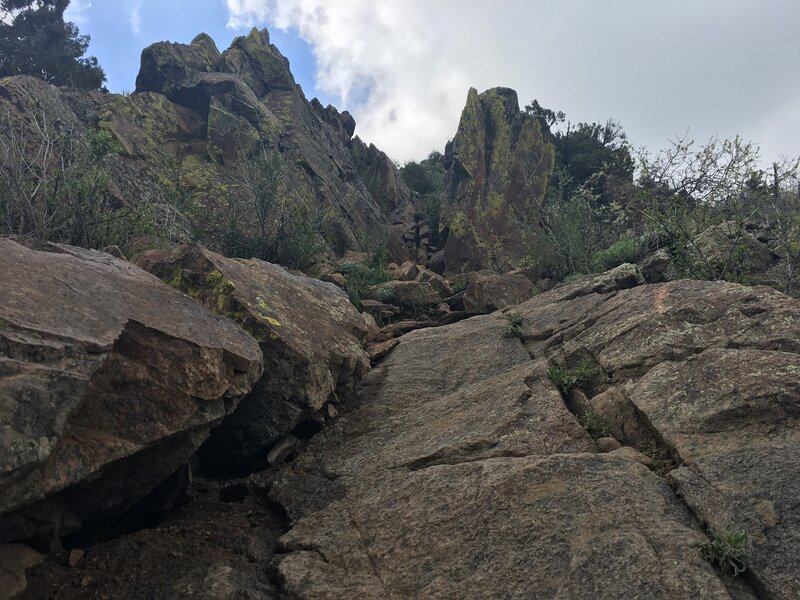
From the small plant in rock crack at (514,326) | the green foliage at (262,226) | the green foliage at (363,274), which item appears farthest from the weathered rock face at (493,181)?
the small plant in rock crack at (514,326)

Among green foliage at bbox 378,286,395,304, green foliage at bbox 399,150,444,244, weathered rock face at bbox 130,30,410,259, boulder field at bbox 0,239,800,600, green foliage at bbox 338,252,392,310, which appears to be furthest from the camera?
green foliage at bbox 399,150,444,244

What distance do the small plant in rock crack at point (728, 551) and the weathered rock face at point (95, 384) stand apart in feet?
14.1

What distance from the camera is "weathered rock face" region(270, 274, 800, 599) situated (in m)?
4.12

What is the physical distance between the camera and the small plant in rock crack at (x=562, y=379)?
680cm

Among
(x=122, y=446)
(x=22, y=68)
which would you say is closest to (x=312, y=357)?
(x=122, y=446)

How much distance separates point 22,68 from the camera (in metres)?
33.8

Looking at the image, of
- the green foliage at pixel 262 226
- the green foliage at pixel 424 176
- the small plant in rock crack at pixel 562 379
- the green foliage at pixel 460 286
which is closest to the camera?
the small plant in rock crack at pixel 562 379

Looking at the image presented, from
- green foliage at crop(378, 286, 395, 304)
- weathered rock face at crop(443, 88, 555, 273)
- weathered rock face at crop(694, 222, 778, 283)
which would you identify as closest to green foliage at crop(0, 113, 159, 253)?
green foliage at crop(378, 286, 395, 304)

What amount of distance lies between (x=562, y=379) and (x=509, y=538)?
8.94 feet

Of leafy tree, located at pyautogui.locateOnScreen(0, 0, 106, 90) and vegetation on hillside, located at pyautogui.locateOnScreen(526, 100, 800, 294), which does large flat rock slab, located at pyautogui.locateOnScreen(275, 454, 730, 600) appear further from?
leafy tree, located at pyautogui.locateOnScreen(0, 0, 106, 90)

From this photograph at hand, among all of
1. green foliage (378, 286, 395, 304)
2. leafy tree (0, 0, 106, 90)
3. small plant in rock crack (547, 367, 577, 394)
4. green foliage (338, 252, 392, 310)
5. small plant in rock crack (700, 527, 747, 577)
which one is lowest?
small plant in rock crack (700, 527, 747, 577)

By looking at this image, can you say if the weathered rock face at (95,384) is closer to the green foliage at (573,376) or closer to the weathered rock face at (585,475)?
the weathered rock face at (585,475)

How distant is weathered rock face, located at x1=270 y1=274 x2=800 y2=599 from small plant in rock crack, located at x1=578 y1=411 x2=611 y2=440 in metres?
0.17

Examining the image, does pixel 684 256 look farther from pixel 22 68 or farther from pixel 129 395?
pixel 22 68
